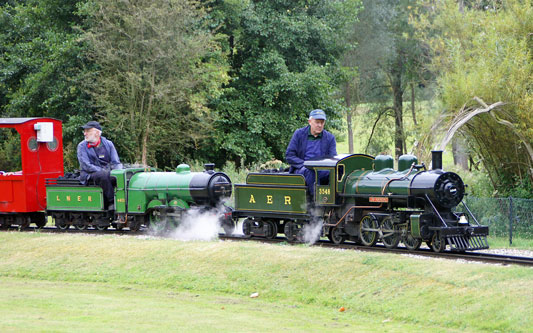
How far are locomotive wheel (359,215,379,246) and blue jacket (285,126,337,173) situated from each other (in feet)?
5.76

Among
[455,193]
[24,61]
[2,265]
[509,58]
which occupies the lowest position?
[2,265]

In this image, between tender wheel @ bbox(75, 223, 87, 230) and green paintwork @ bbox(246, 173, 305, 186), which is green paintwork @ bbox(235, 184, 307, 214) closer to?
green paintwork @ bbox(246, 173, 305, 186)

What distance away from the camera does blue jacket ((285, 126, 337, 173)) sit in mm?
14781

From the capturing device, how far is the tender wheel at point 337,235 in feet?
46.8

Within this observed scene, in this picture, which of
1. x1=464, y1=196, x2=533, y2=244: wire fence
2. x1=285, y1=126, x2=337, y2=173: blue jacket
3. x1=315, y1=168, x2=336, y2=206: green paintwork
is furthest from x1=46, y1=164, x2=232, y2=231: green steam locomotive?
x1=464, y1=196, x2=533, y2=244: wire fence

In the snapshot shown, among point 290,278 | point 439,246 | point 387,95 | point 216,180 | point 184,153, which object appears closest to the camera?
point 290,278

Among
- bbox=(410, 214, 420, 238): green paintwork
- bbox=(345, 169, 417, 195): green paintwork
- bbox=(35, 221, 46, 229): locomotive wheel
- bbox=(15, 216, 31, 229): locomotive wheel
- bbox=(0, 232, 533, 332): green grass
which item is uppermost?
bbox=(345, 169, 417, 195): green paintwork

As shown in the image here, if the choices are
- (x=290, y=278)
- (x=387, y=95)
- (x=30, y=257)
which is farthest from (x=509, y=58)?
(x=387, y=95)

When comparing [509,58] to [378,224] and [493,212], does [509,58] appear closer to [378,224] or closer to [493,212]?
[493,212]

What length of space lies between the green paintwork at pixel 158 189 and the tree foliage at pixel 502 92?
7197mm

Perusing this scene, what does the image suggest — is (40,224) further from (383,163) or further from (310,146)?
(383,163)

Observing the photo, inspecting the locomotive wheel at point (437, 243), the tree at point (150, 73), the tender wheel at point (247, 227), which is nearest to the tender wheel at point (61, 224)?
the tender wheel at point (247, 227)

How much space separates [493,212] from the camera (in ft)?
55.7

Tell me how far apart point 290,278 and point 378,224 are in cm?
275
